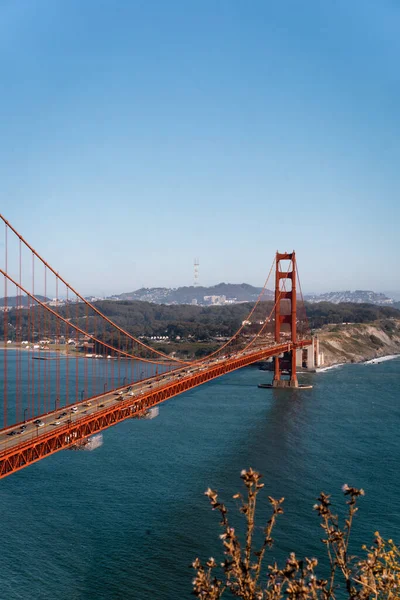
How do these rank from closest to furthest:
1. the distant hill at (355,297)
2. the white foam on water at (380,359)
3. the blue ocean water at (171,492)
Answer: the blue ocean water at (171,492) → the white foam on water at (380,359) → the distant hill at (355,297)

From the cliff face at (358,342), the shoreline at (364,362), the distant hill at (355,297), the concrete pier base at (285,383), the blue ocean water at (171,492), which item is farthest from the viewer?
the distant hill at (355,297)

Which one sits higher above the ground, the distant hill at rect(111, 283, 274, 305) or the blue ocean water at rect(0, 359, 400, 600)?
the distant hill at rect(111, 283, 274, 305)

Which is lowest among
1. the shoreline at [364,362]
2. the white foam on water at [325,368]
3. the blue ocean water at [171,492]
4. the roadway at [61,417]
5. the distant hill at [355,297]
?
the blue ocean water at [171,492]

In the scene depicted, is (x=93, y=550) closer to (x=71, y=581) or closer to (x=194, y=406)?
(x=71, y=581)

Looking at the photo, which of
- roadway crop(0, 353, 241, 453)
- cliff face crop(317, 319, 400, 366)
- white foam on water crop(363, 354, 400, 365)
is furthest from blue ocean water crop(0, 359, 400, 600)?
cliff face crop(317, 319, 400, 366)

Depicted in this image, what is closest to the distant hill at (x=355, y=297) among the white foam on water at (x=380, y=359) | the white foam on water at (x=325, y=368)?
the white foam on water at (x=380, y=359)

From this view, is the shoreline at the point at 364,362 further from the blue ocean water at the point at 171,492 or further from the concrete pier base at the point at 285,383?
the blue ocean water at the point at 171,492

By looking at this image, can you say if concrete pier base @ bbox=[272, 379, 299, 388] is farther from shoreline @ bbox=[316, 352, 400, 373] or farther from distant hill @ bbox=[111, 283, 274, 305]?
distant hill @ bbox=[111, 283, 274, 305]
